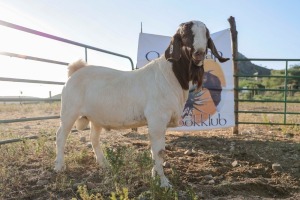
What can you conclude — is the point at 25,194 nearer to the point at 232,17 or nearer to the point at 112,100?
the point at 112,100

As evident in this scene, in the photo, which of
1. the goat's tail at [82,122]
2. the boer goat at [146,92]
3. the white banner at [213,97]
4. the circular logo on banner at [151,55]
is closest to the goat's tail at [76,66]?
the boer goat at [146,92]

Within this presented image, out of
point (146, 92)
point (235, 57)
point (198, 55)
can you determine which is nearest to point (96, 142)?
point (146, 92)

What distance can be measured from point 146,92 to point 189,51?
2.34 ft

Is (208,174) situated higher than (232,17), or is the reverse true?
(232,17)

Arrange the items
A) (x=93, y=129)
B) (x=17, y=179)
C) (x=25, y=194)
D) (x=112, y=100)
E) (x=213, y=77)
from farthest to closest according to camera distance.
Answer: (x=213, y=77), (x=93, y=129), (x=112, y=100), (x=17, y=179), (x=25, y=194)

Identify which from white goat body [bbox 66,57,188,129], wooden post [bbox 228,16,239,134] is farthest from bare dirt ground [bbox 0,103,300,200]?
wooden post [bbox 228,16,239,134]

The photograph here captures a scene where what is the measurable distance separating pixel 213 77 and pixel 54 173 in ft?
15.7

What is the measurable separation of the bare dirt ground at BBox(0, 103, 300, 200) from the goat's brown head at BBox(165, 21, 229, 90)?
110cm

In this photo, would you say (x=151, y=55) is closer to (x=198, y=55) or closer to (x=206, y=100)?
(x=206, y=100)

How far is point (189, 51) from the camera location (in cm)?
407

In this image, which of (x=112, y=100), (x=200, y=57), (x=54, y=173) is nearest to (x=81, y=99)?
(x=112, y=100)

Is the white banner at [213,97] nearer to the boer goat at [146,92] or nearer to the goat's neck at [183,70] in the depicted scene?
the boer goat at [146,92]

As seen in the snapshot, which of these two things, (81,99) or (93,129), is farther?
(93,129)

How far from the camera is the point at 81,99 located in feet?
15.3
